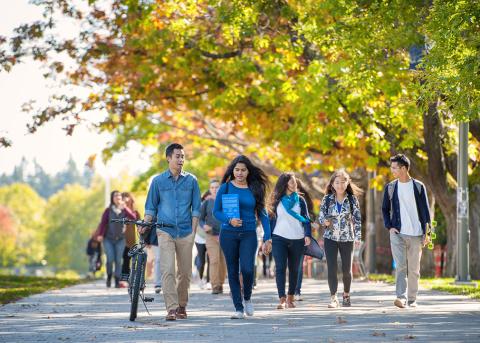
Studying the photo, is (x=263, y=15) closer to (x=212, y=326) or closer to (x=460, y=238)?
(x=460, y=238)

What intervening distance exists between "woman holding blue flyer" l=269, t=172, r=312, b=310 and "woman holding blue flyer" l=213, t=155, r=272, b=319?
2026mm

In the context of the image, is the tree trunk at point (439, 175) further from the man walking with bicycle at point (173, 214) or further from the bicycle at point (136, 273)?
the bicycle at point (136, 273)

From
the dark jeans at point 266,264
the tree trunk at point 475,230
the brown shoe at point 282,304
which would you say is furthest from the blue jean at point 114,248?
the dark jeans at point 266,264

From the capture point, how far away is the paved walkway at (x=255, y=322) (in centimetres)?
1164

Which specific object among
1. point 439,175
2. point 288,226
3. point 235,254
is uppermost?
point 439,175

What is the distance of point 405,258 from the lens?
15.7 metres

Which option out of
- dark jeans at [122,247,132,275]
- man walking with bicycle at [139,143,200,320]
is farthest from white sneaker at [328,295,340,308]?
dark jeans at [122,247,132,275]

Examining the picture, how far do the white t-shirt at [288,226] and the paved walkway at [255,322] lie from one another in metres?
1.00

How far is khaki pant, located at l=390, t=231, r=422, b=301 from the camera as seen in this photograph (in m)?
15.6

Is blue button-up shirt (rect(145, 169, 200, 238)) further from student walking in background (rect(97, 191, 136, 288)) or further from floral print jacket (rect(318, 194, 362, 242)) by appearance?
student walking in background (rect(97, 191, 136, 288))

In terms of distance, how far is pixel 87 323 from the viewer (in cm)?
1398

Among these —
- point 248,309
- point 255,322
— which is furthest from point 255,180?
point 255,322

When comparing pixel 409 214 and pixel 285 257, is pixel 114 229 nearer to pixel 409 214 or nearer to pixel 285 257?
Answer: pixel 285 257

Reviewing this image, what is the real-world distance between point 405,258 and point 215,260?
6.13 meters
